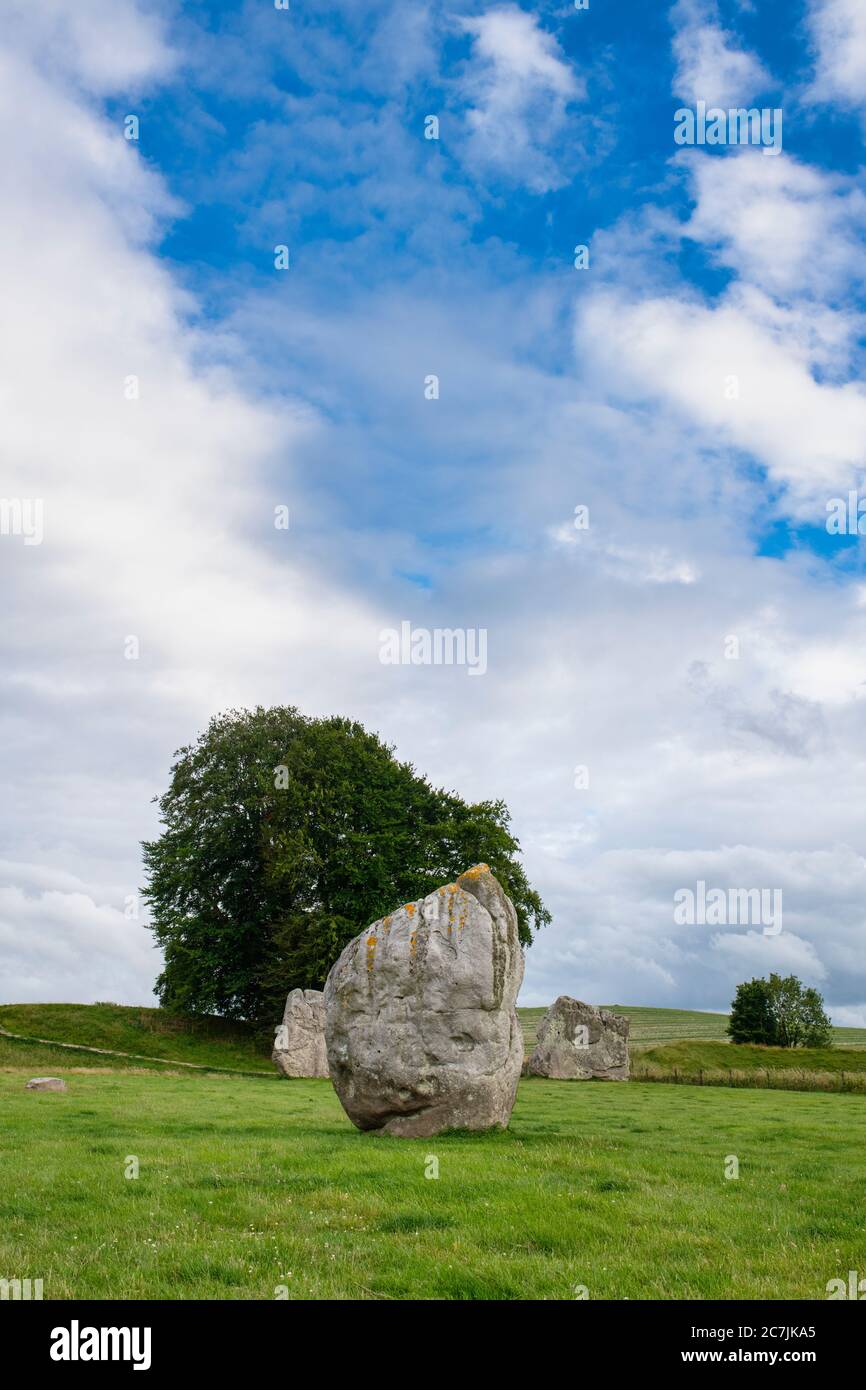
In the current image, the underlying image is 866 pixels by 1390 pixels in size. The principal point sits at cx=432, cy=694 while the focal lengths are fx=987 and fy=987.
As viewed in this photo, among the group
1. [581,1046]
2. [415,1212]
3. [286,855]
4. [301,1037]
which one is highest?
[286,855]

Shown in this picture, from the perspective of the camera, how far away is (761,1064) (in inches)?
1870

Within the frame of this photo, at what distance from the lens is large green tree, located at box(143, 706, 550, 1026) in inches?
1826

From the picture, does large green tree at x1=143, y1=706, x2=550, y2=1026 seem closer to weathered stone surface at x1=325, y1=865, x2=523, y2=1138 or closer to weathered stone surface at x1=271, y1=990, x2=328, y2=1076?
weathered stone surface at x1=271, y1=990, x2=328, y2=1076

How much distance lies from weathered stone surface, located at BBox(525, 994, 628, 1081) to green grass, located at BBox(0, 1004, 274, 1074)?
1243 centimetres

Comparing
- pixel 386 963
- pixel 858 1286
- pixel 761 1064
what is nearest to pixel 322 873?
pixel 761 1064

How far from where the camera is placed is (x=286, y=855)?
152 ft

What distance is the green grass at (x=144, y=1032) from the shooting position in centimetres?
4522

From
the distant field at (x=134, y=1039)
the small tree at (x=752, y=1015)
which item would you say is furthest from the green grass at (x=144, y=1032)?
the small tree at (x=752, y=1015)

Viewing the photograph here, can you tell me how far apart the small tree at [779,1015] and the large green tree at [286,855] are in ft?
80.6

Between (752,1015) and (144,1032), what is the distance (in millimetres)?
41118

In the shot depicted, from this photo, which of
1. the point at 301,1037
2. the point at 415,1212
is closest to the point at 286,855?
the point at 301,1037

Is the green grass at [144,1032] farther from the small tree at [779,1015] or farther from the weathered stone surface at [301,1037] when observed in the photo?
the small tree at [779,1015]

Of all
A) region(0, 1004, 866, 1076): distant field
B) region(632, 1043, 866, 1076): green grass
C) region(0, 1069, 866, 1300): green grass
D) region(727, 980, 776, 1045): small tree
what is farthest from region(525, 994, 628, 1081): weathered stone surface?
region(727, 980, 776, 1045): small tree

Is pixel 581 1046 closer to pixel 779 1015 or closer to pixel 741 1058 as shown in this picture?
pixel 741 1058
